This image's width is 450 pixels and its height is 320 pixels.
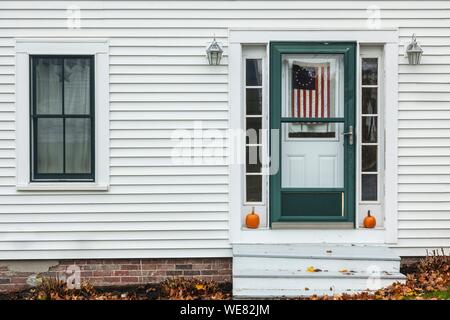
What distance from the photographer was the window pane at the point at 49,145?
30.6ft

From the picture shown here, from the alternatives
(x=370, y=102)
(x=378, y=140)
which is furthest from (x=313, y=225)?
(x=370, y=102)

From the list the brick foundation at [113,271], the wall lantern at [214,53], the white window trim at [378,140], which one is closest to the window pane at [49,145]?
the brick foundation at [113,271]

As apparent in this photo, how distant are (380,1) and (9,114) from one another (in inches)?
190

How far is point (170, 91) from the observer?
926 centimetres

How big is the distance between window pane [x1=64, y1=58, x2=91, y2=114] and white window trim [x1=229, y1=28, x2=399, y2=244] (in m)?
Answer: 1.80

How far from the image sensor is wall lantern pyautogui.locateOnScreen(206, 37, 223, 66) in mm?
9102

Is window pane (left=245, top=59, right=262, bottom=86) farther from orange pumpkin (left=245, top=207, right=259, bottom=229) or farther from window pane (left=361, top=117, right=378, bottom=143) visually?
orange pumpkin (left=245, top=207, right=259, bottom=229)

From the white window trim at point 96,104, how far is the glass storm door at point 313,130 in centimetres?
209

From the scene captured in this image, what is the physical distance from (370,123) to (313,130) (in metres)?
0.74

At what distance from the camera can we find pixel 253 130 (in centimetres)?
948

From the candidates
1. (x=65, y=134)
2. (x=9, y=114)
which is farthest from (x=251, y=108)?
(x=9, y=114)

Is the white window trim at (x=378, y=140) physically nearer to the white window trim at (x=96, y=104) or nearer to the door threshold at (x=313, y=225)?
the door threshold at (x=313, y=225)

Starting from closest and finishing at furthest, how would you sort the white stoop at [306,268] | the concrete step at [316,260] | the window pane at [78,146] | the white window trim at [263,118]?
the white stoop at [306,268]
the concrete step at [316,260]
the window pane at [78,146]
the white window trim at [263,118]

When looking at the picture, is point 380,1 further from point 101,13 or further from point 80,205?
point 80,205
